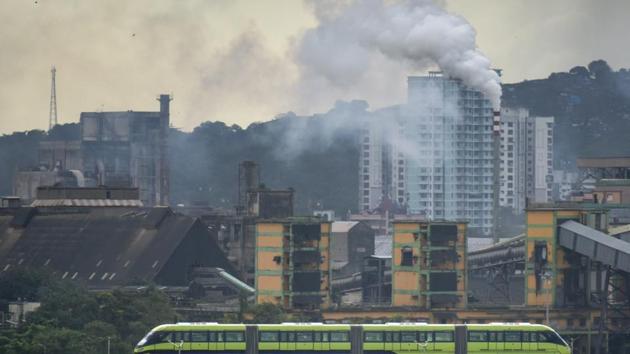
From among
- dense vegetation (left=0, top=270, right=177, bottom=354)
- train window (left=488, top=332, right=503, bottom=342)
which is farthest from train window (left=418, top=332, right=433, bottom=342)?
dense vegetation (left=0, top=270, right=177, bottom=354)

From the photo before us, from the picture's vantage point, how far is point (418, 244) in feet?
518

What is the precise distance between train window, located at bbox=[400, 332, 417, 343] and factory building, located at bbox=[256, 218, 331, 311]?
36129mm

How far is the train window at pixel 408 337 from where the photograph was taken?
12075 cm

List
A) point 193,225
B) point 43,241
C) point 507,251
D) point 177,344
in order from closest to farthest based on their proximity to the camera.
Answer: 1. point 177,344
2. point 507,251
3. point 193,225
4. point 43,241

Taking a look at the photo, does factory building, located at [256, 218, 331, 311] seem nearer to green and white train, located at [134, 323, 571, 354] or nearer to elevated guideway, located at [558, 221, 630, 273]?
elevated guideway, located at [558, 221, 630, 273]

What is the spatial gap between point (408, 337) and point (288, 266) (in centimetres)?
3805

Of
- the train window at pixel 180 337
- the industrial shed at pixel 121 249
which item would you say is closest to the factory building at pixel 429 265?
the industrial shed at pixel 121 249

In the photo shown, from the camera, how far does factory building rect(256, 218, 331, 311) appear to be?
158 m

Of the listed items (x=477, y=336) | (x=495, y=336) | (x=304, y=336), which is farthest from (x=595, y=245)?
(x=304, y=336)

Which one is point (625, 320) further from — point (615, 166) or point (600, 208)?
point (615, 166)

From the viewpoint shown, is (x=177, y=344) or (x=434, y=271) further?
(x=434, y=271)

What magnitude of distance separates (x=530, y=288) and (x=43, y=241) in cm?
5922

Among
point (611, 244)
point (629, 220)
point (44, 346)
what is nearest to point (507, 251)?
point (629, 220)

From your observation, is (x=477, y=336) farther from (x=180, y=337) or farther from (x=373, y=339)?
(x=180, y=337)
